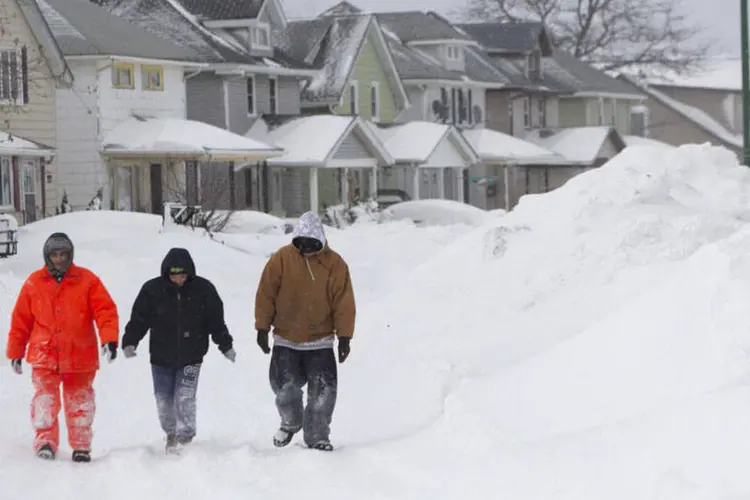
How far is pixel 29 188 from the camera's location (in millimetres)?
33656

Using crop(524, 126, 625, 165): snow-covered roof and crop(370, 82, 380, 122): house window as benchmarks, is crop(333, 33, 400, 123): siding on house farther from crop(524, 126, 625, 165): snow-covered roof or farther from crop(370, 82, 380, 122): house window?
crop(524, 126, 625, 165): snow-covered roof

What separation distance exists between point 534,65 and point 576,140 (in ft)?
15.5

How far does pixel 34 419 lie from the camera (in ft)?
31.1

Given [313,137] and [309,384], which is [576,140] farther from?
[309,384]

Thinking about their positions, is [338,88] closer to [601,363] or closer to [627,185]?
[627,185]

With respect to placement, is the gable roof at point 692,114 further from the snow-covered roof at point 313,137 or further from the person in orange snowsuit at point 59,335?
the person in orange snowsuit at point 59,335

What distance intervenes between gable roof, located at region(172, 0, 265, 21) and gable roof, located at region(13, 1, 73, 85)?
1086 cm

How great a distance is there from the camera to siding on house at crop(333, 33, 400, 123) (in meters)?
49.2

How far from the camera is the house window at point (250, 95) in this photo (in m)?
44.1

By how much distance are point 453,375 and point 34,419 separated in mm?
4951

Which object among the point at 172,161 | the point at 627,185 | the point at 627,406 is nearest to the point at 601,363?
the point at 627,406

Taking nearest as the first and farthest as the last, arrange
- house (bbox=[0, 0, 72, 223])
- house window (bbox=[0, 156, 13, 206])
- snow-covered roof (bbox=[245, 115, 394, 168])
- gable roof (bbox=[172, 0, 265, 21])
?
house (bbox=[0, 0, 72, 223]) < house window (bbox=[0, 156, 13, 206]) < snow-covered roof (bbox=[245, 115, 394, 168]) < gable roof (bbox=[172, 0, 265, 21])

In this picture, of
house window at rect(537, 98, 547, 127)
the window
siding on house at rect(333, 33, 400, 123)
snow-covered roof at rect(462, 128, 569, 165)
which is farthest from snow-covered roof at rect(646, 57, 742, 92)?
the window

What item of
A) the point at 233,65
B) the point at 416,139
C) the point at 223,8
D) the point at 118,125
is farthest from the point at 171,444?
the point at 416,139
